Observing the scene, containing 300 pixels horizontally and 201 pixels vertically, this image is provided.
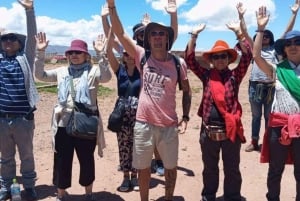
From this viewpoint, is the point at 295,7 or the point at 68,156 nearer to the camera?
the point at 68,156

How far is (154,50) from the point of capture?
4.39 metres

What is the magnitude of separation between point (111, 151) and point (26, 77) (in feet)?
9.98

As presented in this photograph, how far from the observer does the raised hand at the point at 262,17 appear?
4.22 m

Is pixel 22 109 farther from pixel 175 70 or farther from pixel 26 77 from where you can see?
pixel 175 70

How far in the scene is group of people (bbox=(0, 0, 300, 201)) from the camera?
14.2ft

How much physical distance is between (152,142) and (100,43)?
132 centimetres

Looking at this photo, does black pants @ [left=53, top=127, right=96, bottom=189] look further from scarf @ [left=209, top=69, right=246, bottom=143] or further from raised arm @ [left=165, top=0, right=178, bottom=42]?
raised arm @ [left=165, top=0, right=178, bottom=42]

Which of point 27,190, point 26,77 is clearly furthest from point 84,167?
point 26,77

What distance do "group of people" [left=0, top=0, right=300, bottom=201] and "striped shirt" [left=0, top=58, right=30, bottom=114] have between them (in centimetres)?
1

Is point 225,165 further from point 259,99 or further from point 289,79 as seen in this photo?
point 259,99

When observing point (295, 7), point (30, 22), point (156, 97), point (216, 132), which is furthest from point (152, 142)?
point (295, 7)

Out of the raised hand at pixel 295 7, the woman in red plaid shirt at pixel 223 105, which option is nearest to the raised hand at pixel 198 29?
the woman in red plaid shirt at pixel 223 105

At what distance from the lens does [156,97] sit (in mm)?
4359

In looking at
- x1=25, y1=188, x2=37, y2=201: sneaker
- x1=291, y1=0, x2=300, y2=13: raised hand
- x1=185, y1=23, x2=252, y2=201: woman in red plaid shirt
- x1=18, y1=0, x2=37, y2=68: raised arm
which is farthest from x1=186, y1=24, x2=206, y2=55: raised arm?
x1=25, y1=188, x2=37, y2=201: sneaker
